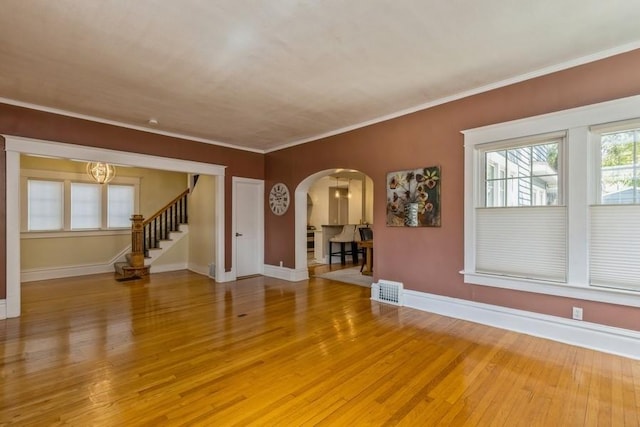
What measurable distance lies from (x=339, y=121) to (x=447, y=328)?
325 centimetres

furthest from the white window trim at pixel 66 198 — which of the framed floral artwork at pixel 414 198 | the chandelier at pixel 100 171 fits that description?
the framed floral artwork at pixel 414 198

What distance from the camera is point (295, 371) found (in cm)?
252

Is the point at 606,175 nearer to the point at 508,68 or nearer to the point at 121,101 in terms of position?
the point at 508,68

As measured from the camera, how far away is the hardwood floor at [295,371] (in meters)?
1.97

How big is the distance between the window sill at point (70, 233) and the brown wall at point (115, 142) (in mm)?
2781

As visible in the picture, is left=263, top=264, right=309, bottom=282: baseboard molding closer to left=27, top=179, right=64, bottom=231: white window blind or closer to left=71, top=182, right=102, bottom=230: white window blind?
left=71, top=182, right=102, bottom=230: white window blind

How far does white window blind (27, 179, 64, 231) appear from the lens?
6254 millimetres

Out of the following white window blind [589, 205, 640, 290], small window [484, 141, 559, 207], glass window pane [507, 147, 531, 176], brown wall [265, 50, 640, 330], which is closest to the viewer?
white window blind [589, 205, 640, 290]

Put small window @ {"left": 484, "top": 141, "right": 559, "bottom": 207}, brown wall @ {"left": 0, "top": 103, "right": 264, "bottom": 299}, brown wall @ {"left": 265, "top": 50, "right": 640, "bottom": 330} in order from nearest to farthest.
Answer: brown wall @ {"left": 265, "top": 50, "right": 640, "bottom": 330} < small window @ {"left": 484, "top": 141, "right": 559, "bottom": 207} < brown wall @ {"left": 0, "top": 103, "right": 264, "bottom": 299}

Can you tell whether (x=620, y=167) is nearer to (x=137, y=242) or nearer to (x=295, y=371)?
(x=295, y=371)

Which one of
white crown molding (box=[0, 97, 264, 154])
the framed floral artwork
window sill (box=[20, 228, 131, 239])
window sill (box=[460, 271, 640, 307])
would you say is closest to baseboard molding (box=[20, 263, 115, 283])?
window sill (box=[20, 228, 131, 239])

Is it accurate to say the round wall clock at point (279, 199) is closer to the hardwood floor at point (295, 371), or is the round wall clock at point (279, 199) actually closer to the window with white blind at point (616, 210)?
the hardwood floor at point (295, 371)

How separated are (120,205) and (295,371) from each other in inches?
268

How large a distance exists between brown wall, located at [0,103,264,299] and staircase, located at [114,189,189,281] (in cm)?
204
